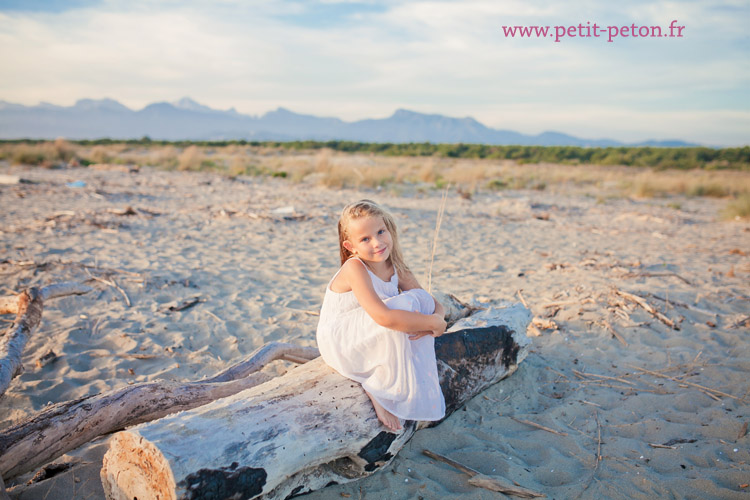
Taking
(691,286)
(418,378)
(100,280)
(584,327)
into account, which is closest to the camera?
(418,378)

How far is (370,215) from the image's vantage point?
7.68 feet

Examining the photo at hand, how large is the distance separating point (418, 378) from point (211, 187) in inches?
480

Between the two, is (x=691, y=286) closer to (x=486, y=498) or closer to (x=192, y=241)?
(x=486, y=498)

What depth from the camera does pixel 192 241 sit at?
7031 millimetres

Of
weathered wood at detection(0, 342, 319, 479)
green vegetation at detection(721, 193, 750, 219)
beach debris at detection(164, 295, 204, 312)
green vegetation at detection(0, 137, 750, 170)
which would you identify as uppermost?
green vegetation at detection(0, 137, 750, 170)

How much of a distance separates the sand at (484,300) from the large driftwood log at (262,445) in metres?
0.26

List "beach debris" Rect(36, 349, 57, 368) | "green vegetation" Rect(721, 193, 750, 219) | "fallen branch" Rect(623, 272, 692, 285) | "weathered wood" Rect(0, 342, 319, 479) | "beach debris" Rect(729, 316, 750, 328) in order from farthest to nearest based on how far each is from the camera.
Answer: "green vegetation" Rect(721, 193, 750, 219)
"fallen branch" Rect(623, 272, 692, 285)
"beach debris" Rect(729, 316, 750, 328)
"beach debris" Rect(36, 349, 57, 368)
"weathered wood" Rect(0, 342, 319, 479)

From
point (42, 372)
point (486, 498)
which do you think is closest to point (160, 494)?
point (486, 498)

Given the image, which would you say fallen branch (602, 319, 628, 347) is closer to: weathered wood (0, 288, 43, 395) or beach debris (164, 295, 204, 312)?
beach debris (164, 295, 204, 312)

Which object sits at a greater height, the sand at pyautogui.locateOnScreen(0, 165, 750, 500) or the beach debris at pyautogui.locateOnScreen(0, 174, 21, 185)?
the beach debris at pyautogui.locateOnScreen(0, 174, 21, 185)

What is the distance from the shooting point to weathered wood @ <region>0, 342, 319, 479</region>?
200cm

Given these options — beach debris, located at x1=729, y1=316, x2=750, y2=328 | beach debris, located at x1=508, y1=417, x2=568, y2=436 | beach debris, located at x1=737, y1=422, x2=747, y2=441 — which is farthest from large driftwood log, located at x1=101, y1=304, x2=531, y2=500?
beach debris, located at x1=729, y1=316, x2=750, y2=328

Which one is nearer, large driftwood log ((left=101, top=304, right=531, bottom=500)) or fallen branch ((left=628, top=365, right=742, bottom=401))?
large driftwood log ((left=101, top=304, right=531, bottom=500))

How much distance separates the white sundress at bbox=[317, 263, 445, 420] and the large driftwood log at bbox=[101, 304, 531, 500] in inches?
4.2
